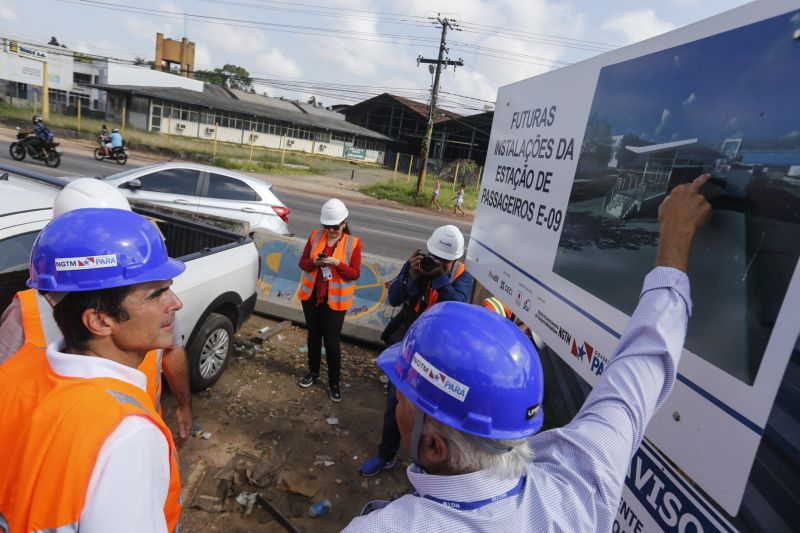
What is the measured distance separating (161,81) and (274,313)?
4839 centimetres

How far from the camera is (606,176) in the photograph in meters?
2.00

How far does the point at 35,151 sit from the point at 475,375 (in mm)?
19947

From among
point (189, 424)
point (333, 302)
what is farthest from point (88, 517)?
point (333, 302)

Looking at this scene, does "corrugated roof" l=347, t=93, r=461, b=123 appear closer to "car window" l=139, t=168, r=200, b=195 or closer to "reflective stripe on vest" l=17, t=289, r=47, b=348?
"car window" l=139, t=168, r=200, b=195

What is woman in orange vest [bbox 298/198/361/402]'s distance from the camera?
4.16 meters

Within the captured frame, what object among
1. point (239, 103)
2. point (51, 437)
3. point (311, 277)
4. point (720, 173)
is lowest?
point (311, 277)

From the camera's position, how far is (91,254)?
142cm

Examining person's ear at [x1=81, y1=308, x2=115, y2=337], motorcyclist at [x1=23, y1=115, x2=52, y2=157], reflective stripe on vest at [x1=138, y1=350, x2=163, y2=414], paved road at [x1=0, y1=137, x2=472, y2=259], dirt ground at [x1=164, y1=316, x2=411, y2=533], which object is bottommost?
dirt ground at [x1=164, y1=316, x2=411, y2=533]

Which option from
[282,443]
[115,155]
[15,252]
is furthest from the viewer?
[115,155]

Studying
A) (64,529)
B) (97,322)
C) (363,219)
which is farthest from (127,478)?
(363,219)

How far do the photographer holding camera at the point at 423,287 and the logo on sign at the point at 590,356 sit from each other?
1356 millimetres

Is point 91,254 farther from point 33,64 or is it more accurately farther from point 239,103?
point 239,103

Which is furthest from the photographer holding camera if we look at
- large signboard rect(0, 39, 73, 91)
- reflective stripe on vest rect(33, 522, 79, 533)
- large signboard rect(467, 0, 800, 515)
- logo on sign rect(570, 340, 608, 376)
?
large signboard rect(0, 39, 73, 91)

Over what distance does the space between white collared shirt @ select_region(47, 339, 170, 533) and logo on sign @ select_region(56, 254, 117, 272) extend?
0.26m
